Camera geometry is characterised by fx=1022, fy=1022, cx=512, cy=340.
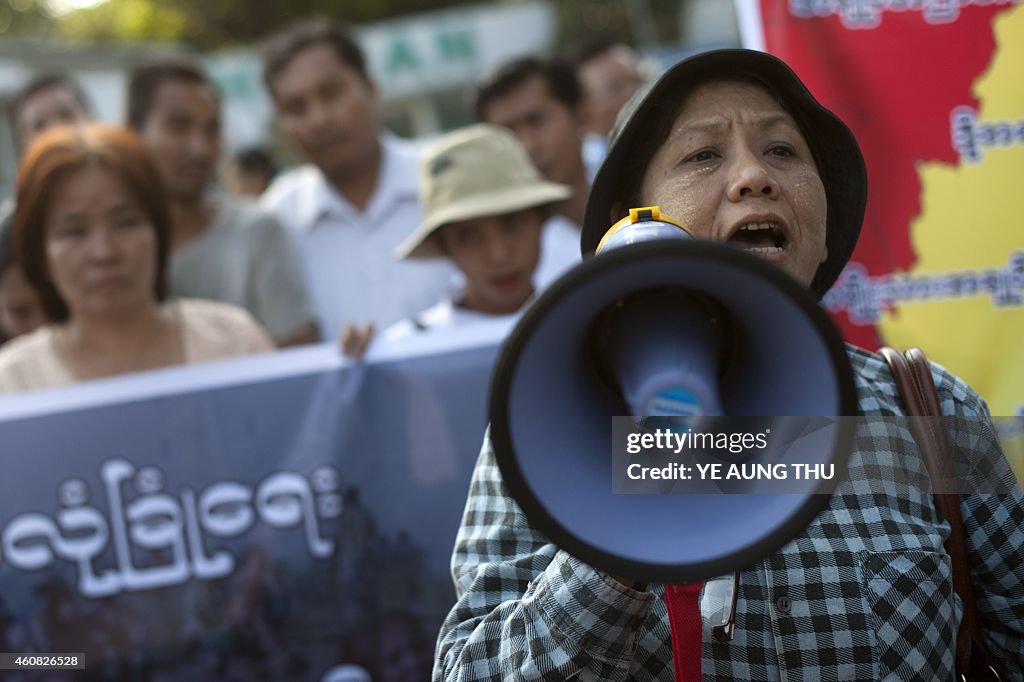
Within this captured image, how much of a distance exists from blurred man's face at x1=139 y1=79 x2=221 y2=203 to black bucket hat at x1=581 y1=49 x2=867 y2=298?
2.75 metres

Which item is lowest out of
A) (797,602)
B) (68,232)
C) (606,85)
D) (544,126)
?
(797,602)

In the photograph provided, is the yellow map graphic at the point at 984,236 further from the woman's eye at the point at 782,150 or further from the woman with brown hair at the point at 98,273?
the woman with brown hair at the point at 98,273

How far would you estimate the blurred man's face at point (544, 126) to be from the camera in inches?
168

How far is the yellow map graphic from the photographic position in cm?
284

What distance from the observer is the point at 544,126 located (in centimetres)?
434

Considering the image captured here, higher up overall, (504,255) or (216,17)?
(216,17)

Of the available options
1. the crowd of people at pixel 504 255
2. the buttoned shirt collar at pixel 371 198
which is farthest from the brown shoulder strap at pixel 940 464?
the buttoned shirt collar at pixel 371 198

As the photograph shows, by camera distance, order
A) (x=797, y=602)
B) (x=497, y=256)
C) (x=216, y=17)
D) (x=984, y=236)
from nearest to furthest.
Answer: (x=797, y=602) < (x=984, y=236) < (x=497, y=256) < (x=216, y=17)

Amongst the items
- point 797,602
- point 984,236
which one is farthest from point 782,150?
point 984,236

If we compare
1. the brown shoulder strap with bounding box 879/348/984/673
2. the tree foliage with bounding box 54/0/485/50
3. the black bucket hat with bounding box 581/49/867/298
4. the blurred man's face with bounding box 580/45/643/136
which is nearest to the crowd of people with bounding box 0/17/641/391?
the blurred man's face with bounding box 580/45/643/136

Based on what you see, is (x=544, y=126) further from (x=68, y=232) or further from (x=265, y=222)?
(x=68, y=232)

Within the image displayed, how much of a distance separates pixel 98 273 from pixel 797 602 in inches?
96.2

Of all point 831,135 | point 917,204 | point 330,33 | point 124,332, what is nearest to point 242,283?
A: point 124,332

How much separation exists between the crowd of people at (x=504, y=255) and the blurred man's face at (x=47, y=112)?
17 mm
